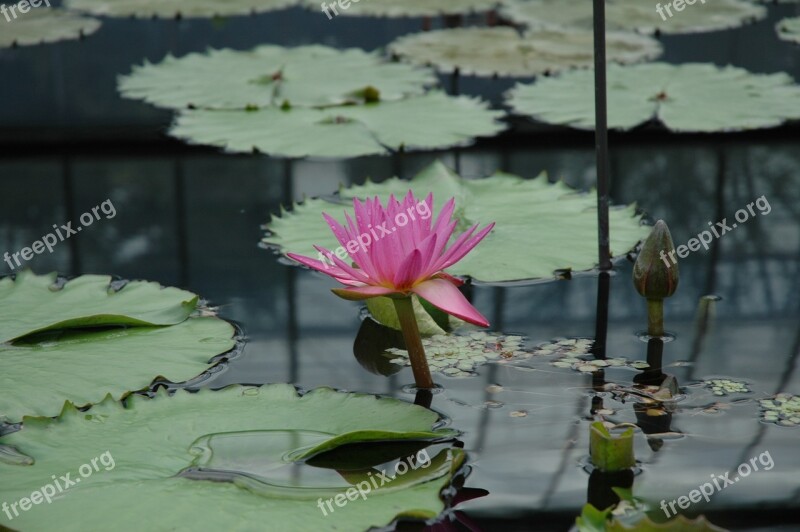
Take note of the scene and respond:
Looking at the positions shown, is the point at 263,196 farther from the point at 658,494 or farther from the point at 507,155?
the point at 658,494

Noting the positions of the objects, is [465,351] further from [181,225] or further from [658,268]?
[181,225]

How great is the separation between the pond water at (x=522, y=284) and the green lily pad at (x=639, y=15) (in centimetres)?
33

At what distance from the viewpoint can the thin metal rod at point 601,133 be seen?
218cm

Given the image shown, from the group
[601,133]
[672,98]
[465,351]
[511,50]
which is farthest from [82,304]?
[511,50]

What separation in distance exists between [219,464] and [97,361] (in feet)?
1.55

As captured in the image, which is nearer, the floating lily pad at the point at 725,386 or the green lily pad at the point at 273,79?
the floating lily pad at the point at 725,386

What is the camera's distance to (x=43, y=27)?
189 inches

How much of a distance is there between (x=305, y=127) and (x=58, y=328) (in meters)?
1.44

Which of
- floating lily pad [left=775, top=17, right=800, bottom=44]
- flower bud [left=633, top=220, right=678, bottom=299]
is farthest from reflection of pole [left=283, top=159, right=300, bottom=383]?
floating lily pad [left=775, top=17, right=800, bottom=44]

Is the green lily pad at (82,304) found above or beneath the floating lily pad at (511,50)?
beneath

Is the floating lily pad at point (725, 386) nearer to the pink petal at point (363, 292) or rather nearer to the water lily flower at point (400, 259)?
the water lily flower at point (400, 259)

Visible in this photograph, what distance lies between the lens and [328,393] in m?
1.63

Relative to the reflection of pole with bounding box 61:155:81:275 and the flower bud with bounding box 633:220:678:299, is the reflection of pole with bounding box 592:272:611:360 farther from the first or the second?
the reflection of pole with bounding box 61:155:81:275

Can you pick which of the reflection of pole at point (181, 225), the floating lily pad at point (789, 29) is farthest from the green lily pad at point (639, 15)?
Answer: the reflection of pole at point (181, 225)
